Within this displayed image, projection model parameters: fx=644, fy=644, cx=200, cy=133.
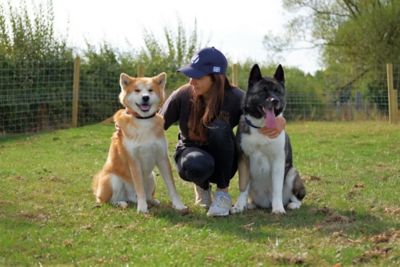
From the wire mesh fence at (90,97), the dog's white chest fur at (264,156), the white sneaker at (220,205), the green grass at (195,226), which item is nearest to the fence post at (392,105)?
the wire mesh fence at (90,97)

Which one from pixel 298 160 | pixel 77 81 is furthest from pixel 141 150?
pixel 77 81

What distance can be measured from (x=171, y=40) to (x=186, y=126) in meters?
11.6

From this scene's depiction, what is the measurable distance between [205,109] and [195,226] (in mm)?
965

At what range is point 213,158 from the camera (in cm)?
500

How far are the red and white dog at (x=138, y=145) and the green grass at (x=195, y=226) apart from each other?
0.16 m

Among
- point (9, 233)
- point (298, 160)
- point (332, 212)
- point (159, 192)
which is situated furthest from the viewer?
point (298, 160)

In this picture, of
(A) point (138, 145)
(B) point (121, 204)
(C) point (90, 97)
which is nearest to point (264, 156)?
(A) point (138, 145)

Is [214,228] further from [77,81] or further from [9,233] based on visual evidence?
[77,81]

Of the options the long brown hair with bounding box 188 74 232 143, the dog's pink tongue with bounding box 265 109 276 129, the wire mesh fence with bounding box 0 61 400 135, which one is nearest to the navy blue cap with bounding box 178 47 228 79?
the long brown hair with bounding box 188 74 232 143

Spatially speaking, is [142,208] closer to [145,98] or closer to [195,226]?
[195,226]

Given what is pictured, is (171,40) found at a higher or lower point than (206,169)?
higher

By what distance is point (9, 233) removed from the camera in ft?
14.0

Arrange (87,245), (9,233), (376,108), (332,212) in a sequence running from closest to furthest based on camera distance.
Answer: (87,245)
(9,233)
(332,212)
(376,108)

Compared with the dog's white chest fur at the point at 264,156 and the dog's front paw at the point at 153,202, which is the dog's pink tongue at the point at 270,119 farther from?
the dog's front paw at the point at 153,202
